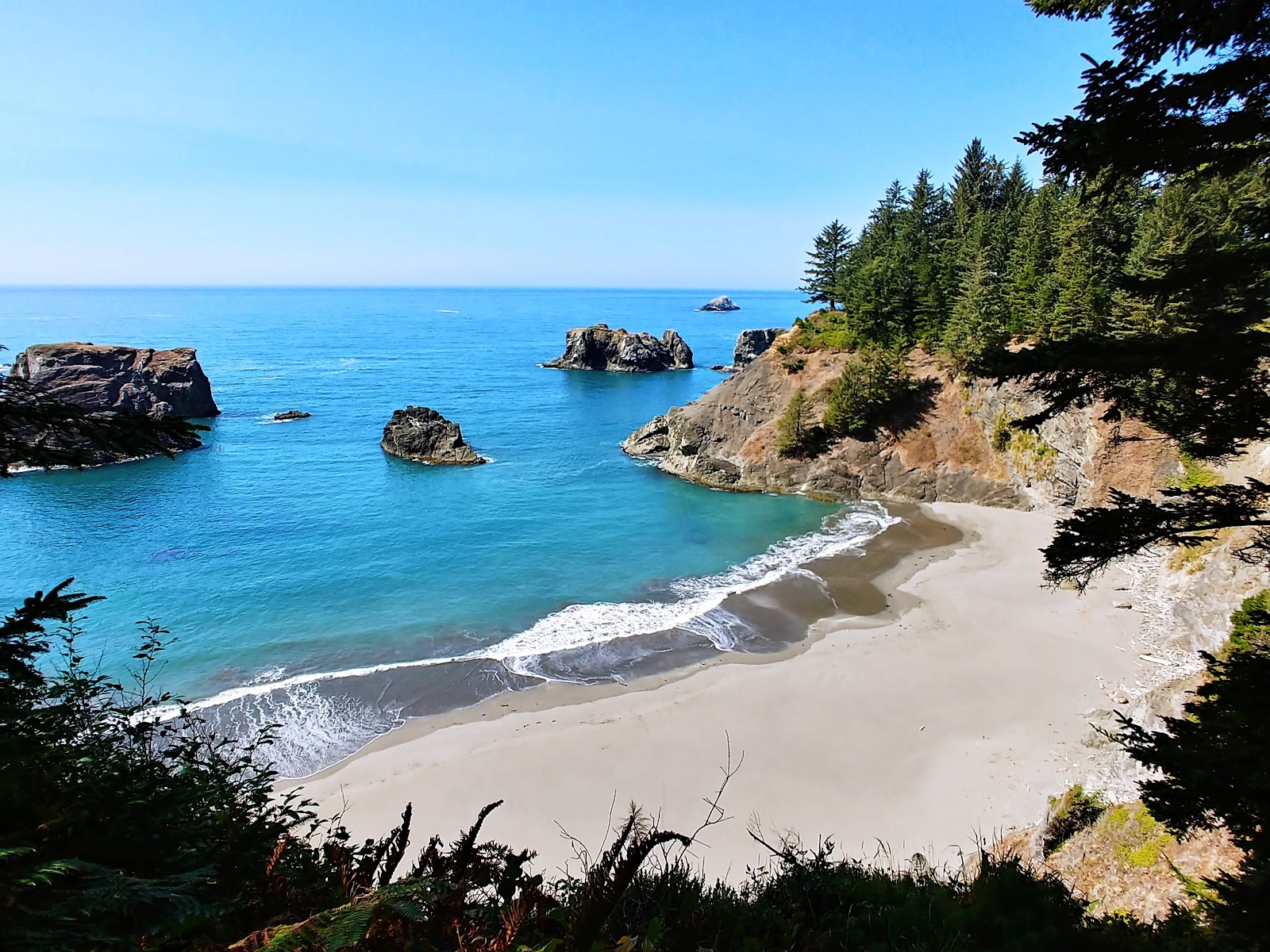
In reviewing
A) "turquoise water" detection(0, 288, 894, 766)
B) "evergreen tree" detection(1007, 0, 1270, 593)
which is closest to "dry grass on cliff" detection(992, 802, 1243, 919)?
"evergreen tree" detection(1007, 0, 1270, 593)

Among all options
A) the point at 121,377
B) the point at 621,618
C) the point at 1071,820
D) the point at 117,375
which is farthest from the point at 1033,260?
the point at 117,375

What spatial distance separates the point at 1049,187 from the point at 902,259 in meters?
9.82

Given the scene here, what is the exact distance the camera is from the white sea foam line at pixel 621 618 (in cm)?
2055

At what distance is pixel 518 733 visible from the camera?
1745 centimetres

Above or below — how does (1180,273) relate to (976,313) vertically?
below

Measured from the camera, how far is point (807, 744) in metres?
16.5

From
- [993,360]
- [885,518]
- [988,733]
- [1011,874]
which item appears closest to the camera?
[993,360]

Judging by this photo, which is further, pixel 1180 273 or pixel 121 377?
pixel 121 377

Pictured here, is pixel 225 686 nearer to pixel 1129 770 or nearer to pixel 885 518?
pixel 1129 770

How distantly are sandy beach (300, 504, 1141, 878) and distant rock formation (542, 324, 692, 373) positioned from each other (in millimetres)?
81368

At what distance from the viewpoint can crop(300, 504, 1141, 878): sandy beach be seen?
1398 centimetres

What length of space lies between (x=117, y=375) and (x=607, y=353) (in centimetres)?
6317

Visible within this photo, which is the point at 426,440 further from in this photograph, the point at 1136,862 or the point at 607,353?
the point at 607,353

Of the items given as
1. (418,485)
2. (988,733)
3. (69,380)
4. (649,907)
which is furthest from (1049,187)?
(69,380)
